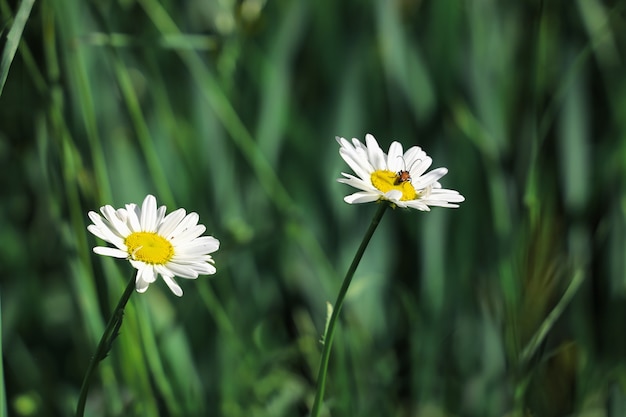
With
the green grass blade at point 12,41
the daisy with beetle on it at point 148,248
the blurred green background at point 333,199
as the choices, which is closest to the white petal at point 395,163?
the daisy with beetle on it at point 148,248

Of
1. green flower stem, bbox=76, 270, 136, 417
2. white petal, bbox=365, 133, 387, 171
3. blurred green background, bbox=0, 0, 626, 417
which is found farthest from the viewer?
blurred green background, bbox=0, 0, 626, 417

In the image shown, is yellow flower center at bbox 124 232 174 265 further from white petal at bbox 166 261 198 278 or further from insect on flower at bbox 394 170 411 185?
insect on flower at bbox 394 170 411 185

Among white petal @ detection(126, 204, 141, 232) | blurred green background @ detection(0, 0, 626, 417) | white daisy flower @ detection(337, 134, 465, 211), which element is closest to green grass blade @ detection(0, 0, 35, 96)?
white petal @ detection(126, 204, 141, 232)

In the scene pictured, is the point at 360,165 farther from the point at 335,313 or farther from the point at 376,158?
the point at 335,313

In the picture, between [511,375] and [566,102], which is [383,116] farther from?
[511,375]

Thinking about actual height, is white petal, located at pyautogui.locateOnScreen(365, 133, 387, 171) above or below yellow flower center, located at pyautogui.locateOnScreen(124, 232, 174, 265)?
above

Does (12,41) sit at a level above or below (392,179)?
above

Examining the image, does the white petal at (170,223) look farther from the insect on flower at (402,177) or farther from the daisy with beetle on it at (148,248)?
the insect on flower at (402,177)

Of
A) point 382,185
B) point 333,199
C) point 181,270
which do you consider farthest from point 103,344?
point 333,199
